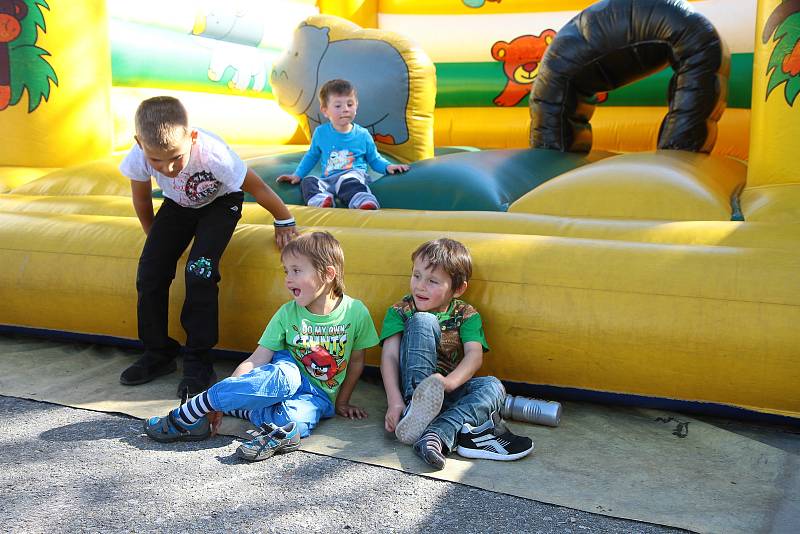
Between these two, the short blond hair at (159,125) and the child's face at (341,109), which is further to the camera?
the child's face at (341,109)

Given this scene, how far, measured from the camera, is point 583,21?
13.0 ft

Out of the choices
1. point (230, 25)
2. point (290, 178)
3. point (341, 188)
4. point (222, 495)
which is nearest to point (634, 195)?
point (341, 188)

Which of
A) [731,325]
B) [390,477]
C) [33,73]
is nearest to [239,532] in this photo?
[390,477]

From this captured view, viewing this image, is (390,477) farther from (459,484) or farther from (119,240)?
(119,240)

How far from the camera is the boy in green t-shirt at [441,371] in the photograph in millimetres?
1939

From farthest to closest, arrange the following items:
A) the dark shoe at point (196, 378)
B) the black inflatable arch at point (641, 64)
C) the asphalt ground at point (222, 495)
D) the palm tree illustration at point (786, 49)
Answer: 1. the black inflatable arch at point (641, 64)
2. the palm tree illustration at point (786, 49)
3. the dark shoe at point (196, 378)
4. the asphalt ground at point (222, 495)

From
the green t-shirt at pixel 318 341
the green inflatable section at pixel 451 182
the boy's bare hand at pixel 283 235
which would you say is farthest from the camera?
the green inflatable section at pixel 451 182

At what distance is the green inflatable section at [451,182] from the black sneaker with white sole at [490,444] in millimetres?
1245

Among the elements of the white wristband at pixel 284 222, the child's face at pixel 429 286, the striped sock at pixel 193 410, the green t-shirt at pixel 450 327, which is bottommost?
the striped sock at pixel 193 410

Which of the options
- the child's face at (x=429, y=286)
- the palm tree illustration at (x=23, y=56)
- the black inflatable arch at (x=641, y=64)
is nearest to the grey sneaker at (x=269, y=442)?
the child's face at (x=429, y=286)

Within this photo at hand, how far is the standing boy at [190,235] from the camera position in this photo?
7.87 feet

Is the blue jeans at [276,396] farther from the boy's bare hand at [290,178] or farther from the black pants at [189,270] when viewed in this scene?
the boy's bare hand at [290,178]

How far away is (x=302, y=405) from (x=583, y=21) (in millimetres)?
2663

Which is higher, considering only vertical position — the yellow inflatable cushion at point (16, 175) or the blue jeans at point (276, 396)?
the yellow inflatable cushion at point (16, 175)
